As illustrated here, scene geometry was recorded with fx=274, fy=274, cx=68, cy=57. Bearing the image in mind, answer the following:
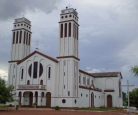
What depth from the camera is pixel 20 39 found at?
72.8 m

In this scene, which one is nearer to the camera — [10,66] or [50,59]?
[50,59]

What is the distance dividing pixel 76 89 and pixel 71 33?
13129mm

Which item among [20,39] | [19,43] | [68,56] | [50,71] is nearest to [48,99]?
[50,71]

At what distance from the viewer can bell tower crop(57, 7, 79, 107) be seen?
2438 inches

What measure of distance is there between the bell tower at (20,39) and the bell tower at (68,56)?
39.5ft

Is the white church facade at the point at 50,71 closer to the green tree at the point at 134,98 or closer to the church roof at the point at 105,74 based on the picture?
the green tree at the point at 134,98

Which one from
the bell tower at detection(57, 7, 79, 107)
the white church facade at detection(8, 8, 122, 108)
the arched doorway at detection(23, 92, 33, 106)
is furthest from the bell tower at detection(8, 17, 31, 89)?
the bell tower at detection(57, 7, 79, 107)

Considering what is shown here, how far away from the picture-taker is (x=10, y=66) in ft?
237

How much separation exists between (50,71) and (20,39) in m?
14.0

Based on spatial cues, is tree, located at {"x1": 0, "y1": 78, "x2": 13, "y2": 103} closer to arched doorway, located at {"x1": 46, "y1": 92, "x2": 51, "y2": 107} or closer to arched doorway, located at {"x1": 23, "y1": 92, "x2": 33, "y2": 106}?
arched doorway, located at {"x1": 46, "y1": 92, "x2": 51, "y2": 107}

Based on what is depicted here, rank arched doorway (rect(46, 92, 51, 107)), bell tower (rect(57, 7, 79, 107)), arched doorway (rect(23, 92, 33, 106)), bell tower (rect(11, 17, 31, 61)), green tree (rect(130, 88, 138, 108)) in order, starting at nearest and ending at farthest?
bell tower (rect(57, 7, 79, 107)), arched doorway (rect(46, 92, 51, 107)), arched doorway (rect(23, 92, 33, 106)), green tree (rect(130, 88, 138, 108)), bell tower (rect(11, 17, 31, 61))

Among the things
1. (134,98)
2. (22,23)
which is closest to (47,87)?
(22,23)

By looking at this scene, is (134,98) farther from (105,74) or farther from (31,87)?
(31,87)

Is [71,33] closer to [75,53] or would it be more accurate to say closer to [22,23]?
[75,53]
